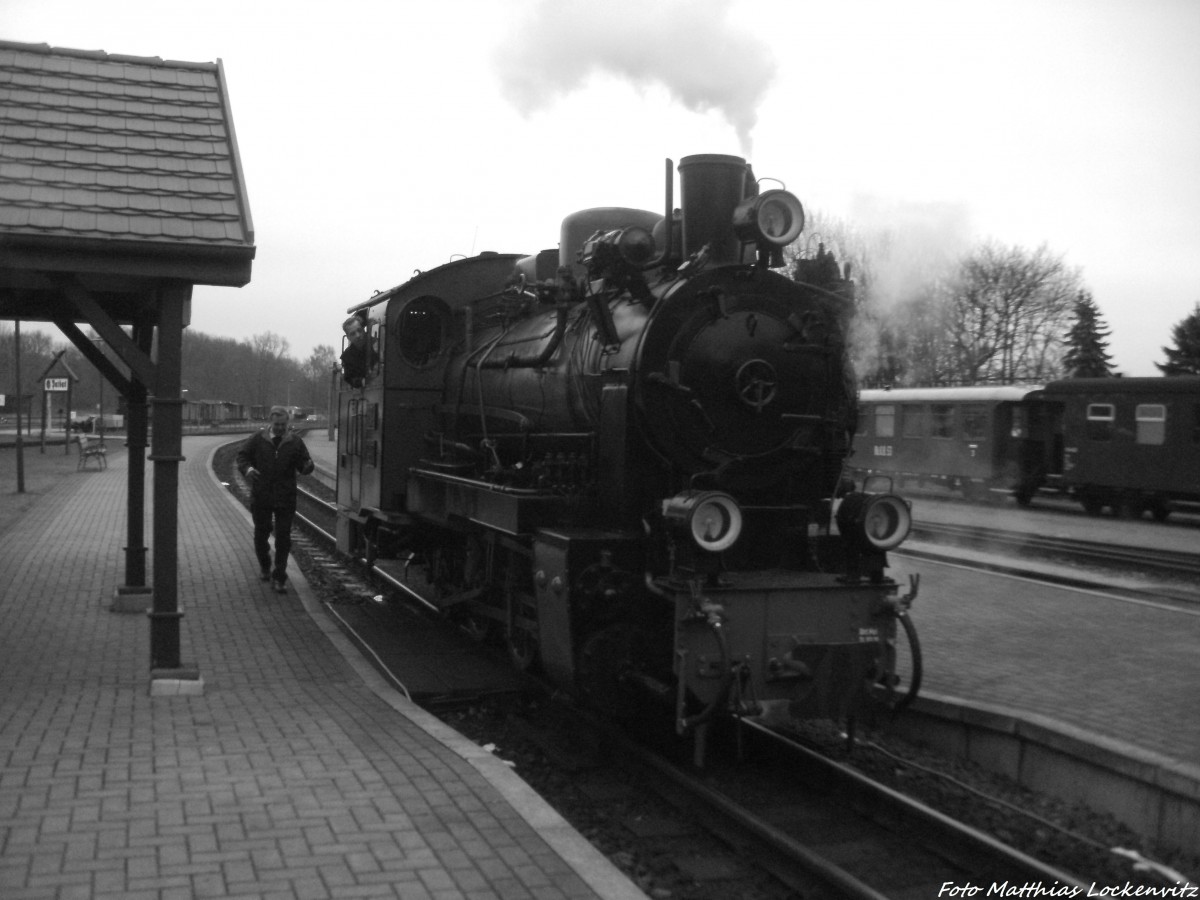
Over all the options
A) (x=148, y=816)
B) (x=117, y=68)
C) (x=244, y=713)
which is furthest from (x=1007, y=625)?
(x=117, y=68)

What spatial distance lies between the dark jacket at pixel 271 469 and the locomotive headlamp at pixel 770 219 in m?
6.51

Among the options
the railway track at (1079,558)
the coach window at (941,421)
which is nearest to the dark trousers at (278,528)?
the railway track at (1079,558)

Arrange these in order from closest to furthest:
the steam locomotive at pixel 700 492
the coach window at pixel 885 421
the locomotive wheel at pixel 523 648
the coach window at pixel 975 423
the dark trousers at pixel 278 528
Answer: the steam locomotive at pixel 700 492 → the locomotive wheel at pixel 523 648 → the dark trousers at pixel 278 528 → the coach window at pixel 975 423 → the coach window at pixel 885 421

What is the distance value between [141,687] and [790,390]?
15.0ft

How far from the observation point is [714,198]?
21.7 ft

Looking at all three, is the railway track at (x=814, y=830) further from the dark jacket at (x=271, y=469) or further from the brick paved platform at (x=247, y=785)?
the dark jacket at (x=271, y=469)

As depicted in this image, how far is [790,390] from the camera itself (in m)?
6.64

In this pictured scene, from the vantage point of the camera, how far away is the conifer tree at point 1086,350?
1583 inches

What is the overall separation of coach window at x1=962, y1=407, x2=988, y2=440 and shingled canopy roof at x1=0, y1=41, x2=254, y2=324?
65.7 feet

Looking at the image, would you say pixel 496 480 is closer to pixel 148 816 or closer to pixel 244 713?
pixel 244 713

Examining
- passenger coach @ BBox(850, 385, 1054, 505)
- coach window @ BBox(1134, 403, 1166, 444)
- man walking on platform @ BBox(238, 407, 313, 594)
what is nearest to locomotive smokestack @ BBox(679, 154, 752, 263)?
man walking on platform @ BBox(238, 407, 313, 594)

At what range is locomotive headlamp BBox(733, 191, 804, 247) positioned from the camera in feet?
21.0

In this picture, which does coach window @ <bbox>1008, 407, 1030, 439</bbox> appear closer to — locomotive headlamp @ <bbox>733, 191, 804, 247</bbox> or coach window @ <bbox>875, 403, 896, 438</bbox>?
coach window @ <bbox>875, 403, 896, 438</bbox>

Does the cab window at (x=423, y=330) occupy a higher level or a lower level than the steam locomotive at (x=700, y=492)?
higher
